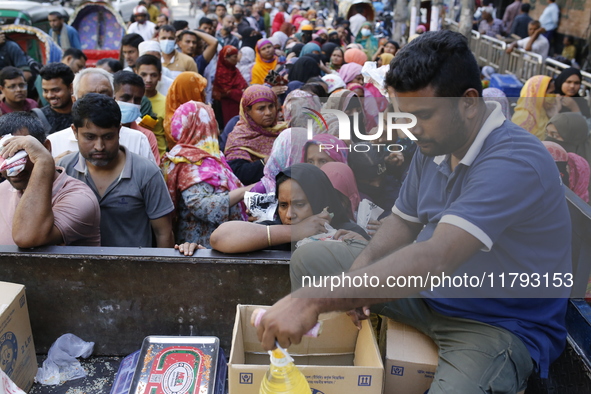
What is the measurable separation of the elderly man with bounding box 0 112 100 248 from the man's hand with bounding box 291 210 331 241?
1049 millimetres

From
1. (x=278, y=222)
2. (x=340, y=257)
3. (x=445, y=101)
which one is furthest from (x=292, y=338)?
(x=278, y=222)

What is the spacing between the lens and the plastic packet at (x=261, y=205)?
2816mm

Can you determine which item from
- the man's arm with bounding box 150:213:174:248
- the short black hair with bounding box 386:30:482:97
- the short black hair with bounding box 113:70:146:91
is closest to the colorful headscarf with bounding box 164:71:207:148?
the short black hair with bounding box 113:70:146:91

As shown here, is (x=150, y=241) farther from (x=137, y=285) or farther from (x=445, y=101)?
(x=445, y=101)

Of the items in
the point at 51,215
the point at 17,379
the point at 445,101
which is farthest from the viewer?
the point at 51,215

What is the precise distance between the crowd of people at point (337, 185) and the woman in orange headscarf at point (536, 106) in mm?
38

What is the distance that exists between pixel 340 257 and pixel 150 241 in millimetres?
1413

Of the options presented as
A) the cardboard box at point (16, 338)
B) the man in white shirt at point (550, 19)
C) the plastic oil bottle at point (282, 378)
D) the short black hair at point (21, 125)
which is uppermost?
the man in white shirt at point (550, 19)

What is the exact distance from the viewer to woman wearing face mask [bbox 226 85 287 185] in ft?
13.5

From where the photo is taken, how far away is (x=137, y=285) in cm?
240

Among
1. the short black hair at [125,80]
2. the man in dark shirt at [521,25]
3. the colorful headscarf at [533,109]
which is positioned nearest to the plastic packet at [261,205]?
the short black hair at [125,80]

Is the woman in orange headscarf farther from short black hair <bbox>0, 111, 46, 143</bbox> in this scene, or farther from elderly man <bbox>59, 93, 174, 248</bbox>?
short black hair <bbox>0, 111, 46, 143</bbox>

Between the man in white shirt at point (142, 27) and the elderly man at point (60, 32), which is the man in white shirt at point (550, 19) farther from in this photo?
the elderly man at point (60, 32)

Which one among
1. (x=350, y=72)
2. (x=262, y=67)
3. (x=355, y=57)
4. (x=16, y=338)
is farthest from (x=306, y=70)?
(x=16, y=338)
